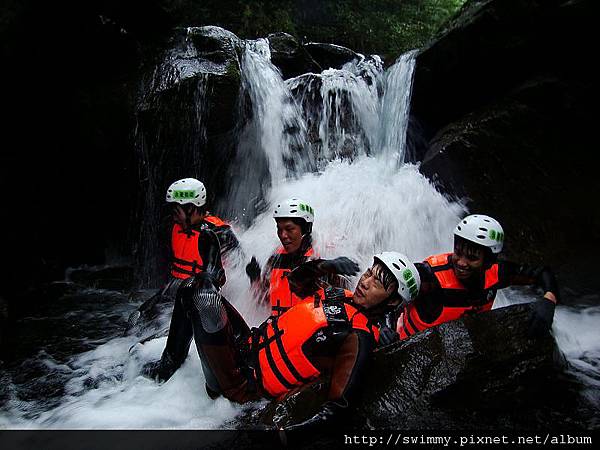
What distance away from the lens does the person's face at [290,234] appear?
4695mm

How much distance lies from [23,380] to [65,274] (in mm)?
4445

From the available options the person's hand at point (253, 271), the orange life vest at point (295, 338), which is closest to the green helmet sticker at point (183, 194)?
the person's hand at point (253, 271)

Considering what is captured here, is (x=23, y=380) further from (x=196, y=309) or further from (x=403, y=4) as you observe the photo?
(x=403, y=4)

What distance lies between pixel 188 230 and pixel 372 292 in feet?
9.71

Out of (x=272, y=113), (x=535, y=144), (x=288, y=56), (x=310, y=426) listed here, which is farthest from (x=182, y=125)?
(x=310, y=426)

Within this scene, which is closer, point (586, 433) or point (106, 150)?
point (586, 433)

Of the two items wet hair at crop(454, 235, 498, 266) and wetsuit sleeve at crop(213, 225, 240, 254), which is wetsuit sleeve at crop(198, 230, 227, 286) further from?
wet hair at crop(454, 235, 498, 266)

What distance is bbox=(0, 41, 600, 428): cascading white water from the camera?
392cm

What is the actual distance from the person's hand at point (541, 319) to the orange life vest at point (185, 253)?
363 centimetres

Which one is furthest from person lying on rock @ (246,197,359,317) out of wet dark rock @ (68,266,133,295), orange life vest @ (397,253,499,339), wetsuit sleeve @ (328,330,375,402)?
wet dark rock @ (68,266,133,295)

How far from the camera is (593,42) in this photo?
6789 mm

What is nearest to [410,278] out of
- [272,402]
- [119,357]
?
[272,402]

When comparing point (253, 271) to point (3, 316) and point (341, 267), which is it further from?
point (3, 316)

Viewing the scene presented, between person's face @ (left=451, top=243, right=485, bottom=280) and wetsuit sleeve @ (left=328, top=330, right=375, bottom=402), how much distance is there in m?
1.64
